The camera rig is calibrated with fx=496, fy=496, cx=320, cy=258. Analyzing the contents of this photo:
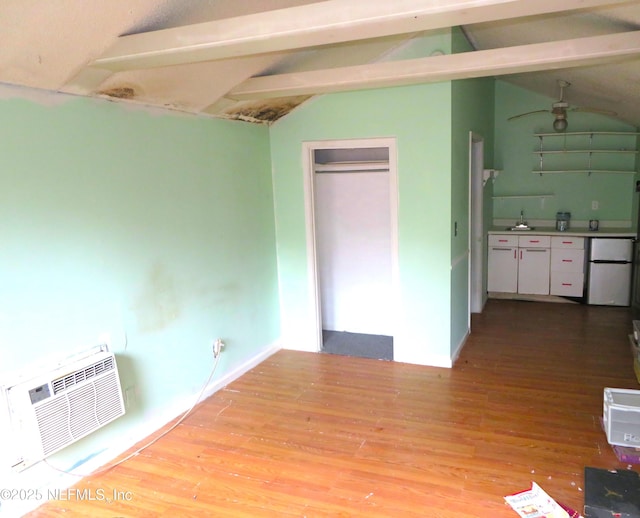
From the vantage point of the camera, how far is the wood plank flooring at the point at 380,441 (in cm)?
245

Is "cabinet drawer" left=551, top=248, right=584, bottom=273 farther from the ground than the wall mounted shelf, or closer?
closer

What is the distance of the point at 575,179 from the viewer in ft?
20.1

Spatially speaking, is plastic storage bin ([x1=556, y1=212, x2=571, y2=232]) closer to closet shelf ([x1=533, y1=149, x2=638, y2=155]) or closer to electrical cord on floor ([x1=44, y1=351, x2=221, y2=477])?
closet shelf ([x1=533, y1=149, x2=638, y2=155])

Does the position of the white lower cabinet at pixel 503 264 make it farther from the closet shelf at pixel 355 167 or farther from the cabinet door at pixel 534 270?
the closet shelf at pixel 355 167

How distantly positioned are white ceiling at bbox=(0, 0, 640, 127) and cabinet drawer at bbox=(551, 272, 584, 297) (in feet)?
7.73

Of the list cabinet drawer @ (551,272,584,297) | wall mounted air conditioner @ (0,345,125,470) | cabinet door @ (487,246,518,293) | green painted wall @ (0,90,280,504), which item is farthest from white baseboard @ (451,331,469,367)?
wall mounted air conditioner @ (0,345,125,470)

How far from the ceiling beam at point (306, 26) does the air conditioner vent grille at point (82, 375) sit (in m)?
1.53

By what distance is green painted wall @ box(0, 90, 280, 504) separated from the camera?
7.80 ft

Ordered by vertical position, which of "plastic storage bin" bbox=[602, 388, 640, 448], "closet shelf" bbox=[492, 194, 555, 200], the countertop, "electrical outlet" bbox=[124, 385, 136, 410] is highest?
"closet shelf" bbox=[492, 194, 555, 200]

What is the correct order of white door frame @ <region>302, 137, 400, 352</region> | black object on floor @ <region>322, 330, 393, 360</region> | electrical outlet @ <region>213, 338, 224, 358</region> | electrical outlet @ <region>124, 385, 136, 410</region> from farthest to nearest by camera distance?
black object on floor @ <region>322, 330, 393, 360</region> < white door frame @ <region>302, 137, 400, 352</region> < electrical outlet @ <region>213, 338, 224, 358</region> < electrical outlet @ <region>124, 385, 136, 410</region>

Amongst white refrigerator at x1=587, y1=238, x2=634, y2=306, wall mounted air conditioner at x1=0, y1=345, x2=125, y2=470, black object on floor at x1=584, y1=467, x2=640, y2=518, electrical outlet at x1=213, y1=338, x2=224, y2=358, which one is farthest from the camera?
white refrigerator at x1=587, y1=238, x2=634, y2=306

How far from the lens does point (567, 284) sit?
228 inches

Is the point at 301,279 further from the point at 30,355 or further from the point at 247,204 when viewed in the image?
the point at 30,355

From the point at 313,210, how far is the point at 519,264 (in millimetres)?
2972
